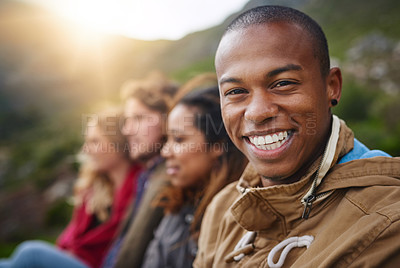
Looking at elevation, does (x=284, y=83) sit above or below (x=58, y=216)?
above

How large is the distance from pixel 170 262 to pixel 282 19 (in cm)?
201

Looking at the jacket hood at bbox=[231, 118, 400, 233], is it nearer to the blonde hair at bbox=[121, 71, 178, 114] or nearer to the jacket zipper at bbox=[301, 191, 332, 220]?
the jacket zipper at bbox=[301, 191, 332, 220]

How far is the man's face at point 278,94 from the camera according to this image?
1223 millimetres

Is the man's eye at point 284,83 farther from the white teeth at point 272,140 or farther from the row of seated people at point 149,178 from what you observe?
the row of seated people at point 149,178

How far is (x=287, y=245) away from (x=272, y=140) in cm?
45

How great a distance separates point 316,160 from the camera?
1.29 m

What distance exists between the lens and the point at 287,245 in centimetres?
121

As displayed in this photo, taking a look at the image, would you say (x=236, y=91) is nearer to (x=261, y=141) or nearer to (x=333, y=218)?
(x=261, y=141)

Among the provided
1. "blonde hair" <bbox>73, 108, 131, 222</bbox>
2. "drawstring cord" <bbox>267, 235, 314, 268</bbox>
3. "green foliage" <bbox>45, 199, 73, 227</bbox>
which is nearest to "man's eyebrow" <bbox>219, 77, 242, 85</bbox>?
"drawstring cord" <bbox>267, 235, 314, 268</bbox>

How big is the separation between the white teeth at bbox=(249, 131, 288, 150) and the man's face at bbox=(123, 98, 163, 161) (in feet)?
7.66

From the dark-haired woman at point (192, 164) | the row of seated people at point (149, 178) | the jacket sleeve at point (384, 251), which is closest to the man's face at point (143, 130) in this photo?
the row of seated people at point (149, 178)

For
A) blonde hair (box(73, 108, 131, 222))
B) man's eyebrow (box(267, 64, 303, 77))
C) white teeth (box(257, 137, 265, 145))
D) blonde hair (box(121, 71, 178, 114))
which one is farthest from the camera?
blonde hair (box(73, 108, 131, 222))

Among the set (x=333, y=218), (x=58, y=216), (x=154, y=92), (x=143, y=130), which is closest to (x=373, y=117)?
(x=154, y=92)

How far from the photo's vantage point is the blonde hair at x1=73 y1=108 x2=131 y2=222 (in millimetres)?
3990
